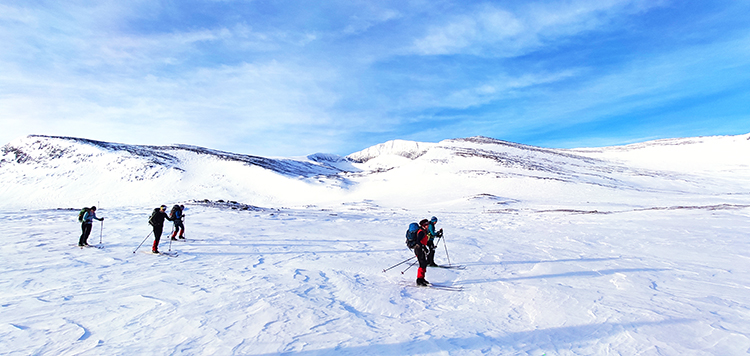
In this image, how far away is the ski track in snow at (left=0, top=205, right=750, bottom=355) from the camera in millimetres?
5723

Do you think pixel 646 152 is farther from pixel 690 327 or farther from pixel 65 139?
pixel 65 139

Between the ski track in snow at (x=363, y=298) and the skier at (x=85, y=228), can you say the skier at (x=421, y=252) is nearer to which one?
the ski track in snow at (x=363, y=298)

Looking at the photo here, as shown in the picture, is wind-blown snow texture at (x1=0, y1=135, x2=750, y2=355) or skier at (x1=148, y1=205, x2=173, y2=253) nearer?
wind-blown snow texture at (x1=0, y1=135, x2=750, y2=355)

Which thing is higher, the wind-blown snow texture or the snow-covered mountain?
the snow-covered mountain

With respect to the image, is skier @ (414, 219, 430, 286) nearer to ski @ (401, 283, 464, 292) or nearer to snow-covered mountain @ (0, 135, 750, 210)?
ski @ (401, 283, 464, 292)

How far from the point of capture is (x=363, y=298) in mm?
8250

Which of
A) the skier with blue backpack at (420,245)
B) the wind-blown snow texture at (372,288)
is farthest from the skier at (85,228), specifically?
the skier with blue backpack at (420,245)

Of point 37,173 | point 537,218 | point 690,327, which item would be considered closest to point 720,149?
point 537,218

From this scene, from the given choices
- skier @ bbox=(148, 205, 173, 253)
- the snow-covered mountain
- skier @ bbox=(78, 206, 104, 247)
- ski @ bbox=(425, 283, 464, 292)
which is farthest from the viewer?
the snow-covered mountain

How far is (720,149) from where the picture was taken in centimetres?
11125

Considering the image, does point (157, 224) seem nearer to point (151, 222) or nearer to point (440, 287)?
point (151, 222)

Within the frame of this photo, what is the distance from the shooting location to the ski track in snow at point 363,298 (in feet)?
18.8

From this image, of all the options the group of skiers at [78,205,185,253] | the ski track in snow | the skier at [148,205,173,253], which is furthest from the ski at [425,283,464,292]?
the skier at [148,205,173,253]

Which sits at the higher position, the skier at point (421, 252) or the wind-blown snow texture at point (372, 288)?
the skier at point (421, 252)
